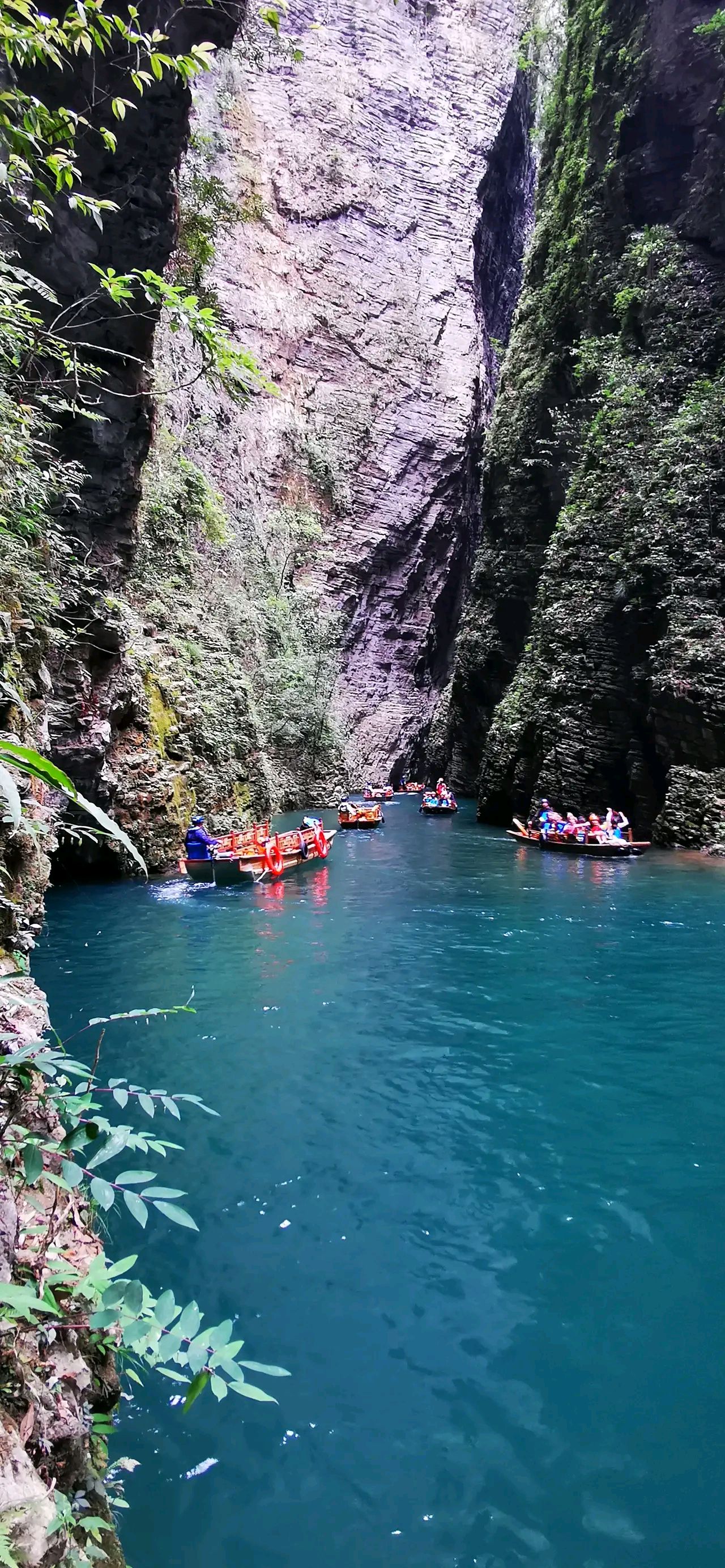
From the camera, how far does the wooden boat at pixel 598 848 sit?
61.7 feet

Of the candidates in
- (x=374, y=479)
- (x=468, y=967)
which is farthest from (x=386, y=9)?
(x=468, y=967)

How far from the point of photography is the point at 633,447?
22.4m

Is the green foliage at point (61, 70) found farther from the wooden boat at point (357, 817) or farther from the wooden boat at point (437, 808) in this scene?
the wooden boat at point (437, 808)

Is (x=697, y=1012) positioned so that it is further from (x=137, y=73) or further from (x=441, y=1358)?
(x=137, y=73)

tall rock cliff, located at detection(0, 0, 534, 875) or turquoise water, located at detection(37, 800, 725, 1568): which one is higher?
tall rock cliff, located at detection(0, 0, 534, 875)

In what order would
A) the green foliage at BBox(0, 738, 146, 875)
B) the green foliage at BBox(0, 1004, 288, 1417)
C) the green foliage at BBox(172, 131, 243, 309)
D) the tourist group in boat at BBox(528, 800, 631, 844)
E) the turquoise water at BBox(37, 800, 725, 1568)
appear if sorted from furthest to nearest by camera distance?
the tourist group in boat at BBox(528, 800, 631, 844)
the green foliage at BBox(172, 131, 243, 309)
the turquoise water at BBox(37, 800, 725, 1568)
the green foliage at BBox(0, 1004, 288, 1417)
the green foliage at BBox(0, 738, 146, 875)

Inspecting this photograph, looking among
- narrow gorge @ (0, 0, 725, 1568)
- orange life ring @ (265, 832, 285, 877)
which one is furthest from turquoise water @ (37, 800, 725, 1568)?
orange life ring @ (265, 832, 285, 877)

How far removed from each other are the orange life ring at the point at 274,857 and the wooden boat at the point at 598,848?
23.1ft

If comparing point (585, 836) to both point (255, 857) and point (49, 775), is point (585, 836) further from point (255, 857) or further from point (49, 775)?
point (49, 775)

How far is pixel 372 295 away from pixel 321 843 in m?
33.8

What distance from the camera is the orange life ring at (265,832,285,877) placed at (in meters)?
17.0

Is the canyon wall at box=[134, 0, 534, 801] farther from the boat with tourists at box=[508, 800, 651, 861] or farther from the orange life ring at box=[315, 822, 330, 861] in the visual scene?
the boat with tourists at box=[508, 800, 651, 861]

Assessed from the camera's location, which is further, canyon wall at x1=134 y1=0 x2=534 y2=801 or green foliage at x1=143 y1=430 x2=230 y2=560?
canyon wall at x1=134 y1=0 x2=534 y2=801

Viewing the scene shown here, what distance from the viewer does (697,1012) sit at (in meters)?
8.14
